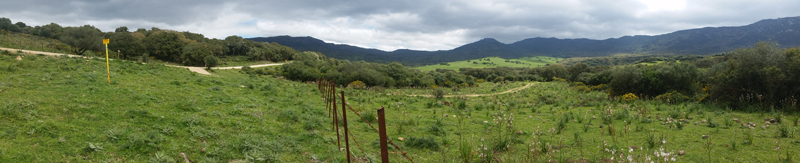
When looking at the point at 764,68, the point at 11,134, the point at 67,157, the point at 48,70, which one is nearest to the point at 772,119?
the point at 764,68

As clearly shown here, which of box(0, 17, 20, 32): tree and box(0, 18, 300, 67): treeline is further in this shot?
box(0, 17, 20, 32): tree

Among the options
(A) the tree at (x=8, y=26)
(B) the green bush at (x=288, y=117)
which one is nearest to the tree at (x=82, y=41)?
(B) the green bush at (x=288, y=117)

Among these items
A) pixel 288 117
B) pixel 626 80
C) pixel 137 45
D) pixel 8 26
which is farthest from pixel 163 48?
pixel 626 80

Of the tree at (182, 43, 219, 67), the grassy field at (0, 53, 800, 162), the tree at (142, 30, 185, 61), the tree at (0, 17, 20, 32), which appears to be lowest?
the grassy field at (0, 53, 800, 162)

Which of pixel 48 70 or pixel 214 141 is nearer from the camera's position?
pixel 214 141

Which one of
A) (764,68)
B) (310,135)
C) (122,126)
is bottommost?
(310,135)

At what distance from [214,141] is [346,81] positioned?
4127 centimetres

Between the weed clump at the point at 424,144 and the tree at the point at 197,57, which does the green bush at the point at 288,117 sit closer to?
the weed clump at the point at 424,144

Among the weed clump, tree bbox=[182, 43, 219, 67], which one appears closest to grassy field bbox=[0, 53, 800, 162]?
the weed clump

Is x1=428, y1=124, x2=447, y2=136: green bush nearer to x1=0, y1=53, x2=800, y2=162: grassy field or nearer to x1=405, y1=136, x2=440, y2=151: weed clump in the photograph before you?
x1=0, y1=53, x2=800, y2=162: grassy field

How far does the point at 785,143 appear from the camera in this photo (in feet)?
22.1

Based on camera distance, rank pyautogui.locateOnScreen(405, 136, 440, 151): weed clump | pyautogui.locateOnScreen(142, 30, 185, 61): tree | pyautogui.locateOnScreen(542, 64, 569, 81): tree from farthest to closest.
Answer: pyautogui.locateOnScreen(542, 64, 569, 81): tree → pyautogui.locateOnScreen(142, 30, 185, 61): tree → pyautogui.locateOnScreen(405, 136, 440, 151): weed clump

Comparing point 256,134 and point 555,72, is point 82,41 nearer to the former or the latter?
point 256,134

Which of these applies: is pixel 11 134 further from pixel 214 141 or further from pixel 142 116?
pixel 214 141
